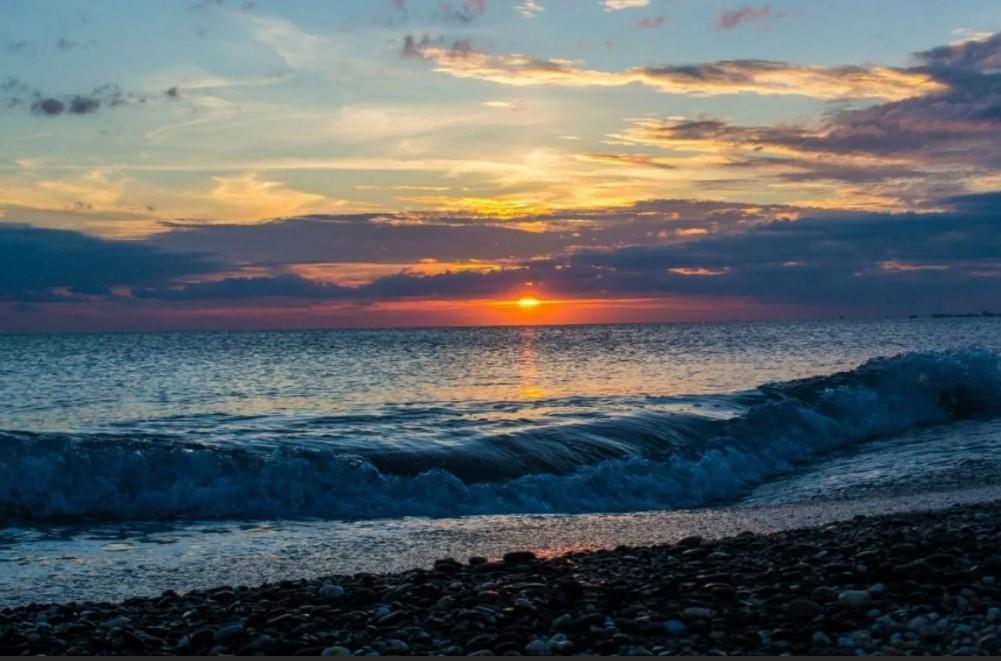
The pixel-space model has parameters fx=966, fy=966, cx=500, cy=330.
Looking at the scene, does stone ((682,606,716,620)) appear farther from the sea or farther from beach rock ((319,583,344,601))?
the sea

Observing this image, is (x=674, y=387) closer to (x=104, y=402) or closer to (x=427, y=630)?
(x=104, y=402)

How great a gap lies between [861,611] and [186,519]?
37.6 feet

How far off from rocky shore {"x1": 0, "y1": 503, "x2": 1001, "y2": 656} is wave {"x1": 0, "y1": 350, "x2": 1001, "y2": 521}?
7.31 m

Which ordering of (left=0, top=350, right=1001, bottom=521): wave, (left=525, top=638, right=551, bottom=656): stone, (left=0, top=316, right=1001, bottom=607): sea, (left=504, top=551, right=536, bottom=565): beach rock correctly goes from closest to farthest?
(left=525, top=638, right=551, bottom=656): stone, (left=504, top=551, right=536, bottom=565): beach rock, (left=0, top=316, right=1001, bottom=607): sea, (left=0, top=350, right=1001, bottom=521): wave

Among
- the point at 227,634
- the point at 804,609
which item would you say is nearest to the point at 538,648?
the point at 804,609

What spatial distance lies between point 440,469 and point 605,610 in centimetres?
1089

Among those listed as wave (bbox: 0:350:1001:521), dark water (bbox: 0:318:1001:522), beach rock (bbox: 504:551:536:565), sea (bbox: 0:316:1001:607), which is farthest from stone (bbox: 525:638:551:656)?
wave (bbox: 0:350:1001:521)

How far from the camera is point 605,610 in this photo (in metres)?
7.70

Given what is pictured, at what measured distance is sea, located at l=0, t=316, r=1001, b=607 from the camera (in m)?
12.6

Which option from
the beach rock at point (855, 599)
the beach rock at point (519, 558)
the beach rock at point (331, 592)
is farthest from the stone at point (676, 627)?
the beach rock at point (519, 558)

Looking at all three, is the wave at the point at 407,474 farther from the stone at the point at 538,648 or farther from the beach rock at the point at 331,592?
the stone at the point at 538,648

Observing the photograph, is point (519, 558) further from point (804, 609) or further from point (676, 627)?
point (804, 609)

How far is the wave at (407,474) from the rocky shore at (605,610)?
24.0 ft

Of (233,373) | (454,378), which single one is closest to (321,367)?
(233,373)
